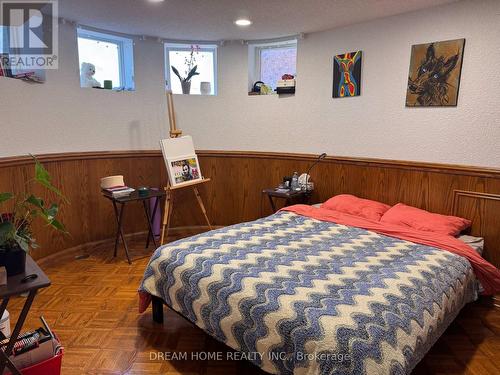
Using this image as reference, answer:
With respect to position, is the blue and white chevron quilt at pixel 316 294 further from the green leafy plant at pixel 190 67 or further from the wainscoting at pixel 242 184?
the green leafy plant at pixel 190 67

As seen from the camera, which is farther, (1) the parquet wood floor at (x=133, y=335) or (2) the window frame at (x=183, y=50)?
(2) the window frame at (x=183, y=50)

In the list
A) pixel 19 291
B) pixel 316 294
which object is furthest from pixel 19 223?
pixel 316 294

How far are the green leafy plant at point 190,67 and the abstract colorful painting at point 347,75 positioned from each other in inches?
63.1

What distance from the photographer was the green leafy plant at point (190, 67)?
396 cm

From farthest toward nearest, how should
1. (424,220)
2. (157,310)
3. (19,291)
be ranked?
1. (424,220)
2. (157,310)
3. (19,291)

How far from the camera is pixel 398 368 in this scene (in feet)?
4.31

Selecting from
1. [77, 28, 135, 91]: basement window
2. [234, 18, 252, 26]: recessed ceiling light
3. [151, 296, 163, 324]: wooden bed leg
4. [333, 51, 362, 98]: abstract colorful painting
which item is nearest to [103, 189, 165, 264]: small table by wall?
[151, 296, 163, 324]: wooden bed leg

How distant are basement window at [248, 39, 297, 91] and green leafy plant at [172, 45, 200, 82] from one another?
641 millimetres

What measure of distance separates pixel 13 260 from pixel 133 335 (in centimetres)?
97

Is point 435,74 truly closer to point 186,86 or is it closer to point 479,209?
point 479,209

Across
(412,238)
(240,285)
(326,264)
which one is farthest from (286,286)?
(412,238)

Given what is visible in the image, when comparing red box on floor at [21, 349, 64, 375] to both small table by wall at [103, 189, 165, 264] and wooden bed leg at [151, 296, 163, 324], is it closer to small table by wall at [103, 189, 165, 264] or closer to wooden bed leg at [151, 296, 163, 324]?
wooden bed leg at [151, 296, 163, 324]

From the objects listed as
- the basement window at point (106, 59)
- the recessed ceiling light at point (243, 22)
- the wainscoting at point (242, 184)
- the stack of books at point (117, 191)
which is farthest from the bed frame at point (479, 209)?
the basement window at point (106, 59)

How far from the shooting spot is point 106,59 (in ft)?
12.1
